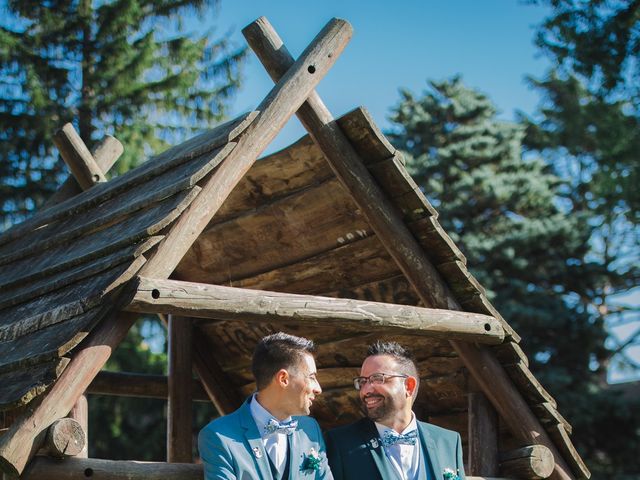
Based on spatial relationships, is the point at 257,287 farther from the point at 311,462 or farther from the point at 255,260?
the point at 311,462

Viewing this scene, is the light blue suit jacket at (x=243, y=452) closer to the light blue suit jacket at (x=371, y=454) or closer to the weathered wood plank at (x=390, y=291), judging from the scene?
the light blue suit jacket at (x=371, y=454)

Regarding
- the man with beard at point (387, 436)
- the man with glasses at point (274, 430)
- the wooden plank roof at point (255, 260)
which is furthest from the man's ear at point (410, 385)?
the wooden plank roof at point (255, 260)

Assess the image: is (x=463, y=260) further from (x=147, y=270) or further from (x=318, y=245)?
(x=147, y=270)

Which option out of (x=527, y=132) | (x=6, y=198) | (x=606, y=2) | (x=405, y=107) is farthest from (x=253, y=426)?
(x=527, y=132)

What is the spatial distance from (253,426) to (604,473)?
15665 mm

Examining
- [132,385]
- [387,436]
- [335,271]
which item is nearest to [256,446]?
[387,436]

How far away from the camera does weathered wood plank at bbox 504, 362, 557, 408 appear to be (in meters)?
6.89

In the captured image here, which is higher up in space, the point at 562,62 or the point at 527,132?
the point at 527,132

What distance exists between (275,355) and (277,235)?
207 cm

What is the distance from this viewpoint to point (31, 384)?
16.0 feet

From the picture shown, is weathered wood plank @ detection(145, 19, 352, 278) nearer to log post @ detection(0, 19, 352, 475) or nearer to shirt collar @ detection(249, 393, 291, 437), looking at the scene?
log post @ detection(0, 19, 352, 475)

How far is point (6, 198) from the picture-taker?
729 inches

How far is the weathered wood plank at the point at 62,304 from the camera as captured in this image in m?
5.06

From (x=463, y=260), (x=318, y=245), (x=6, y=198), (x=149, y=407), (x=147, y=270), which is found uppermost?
(x=6, y=198)
